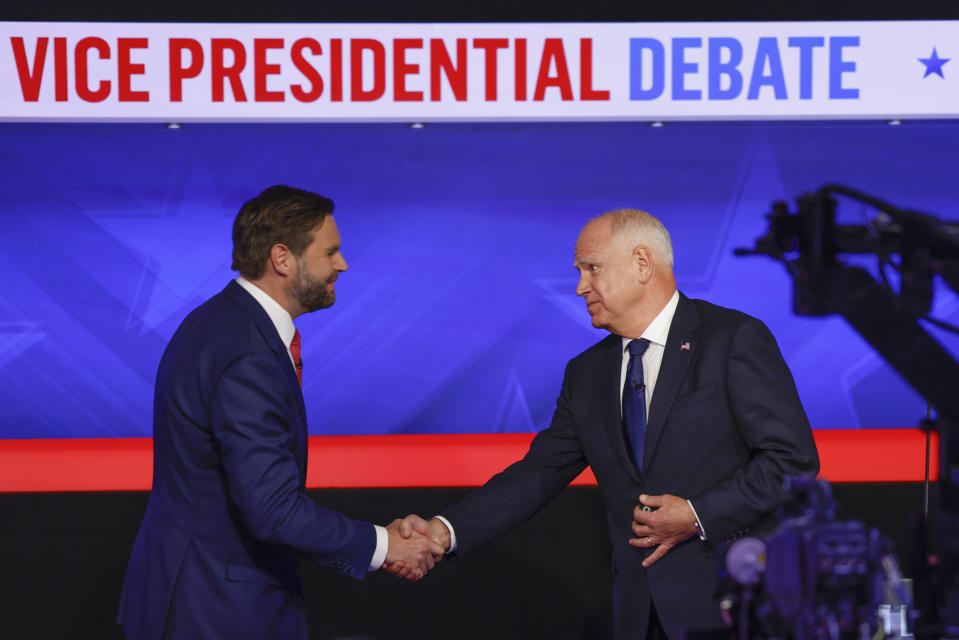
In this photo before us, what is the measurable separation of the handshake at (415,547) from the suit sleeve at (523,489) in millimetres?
46

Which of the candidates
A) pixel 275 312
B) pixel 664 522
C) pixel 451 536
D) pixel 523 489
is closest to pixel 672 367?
pixel 664 522

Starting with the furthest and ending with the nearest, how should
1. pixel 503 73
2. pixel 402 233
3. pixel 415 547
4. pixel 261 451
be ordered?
pixel 402 233, pixel 503 73, pixel 415 547, pixel 261 451

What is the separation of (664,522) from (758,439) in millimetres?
286

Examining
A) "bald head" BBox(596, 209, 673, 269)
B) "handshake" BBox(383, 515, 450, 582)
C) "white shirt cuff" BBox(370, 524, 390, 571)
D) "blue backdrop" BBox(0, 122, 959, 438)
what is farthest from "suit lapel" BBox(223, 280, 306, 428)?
"blue backdrop" BBox(0, 122, 959, 438)

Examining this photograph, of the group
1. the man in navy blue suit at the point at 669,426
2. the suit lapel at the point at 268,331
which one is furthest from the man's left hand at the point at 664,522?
the suit lapel at the point at 268,331

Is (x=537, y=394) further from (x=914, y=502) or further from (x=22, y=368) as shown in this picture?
(x=22, y=368)

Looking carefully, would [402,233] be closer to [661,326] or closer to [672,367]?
[661,326]

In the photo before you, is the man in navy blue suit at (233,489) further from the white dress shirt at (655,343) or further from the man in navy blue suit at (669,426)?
the white dress shirt at (655,343)

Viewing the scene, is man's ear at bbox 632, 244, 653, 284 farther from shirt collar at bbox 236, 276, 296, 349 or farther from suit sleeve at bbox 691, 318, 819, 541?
shirt collar at bbox 236, 276, 296, 349

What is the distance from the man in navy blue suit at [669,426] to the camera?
221 centimetres

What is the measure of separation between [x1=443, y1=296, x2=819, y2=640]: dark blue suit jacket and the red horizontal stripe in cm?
80

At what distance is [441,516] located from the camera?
8.73 feet

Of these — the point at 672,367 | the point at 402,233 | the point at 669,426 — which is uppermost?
the point at 402,233

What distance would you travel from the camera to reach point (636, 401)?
93.2 inches
